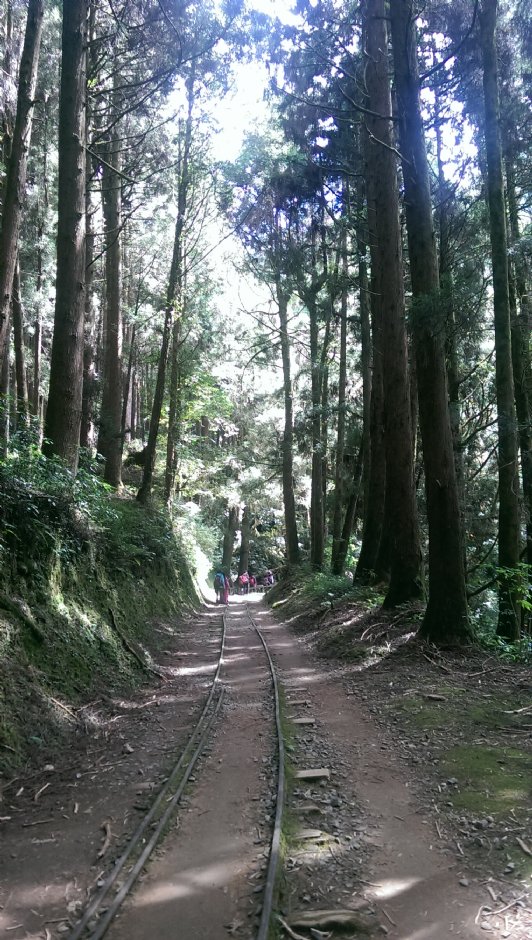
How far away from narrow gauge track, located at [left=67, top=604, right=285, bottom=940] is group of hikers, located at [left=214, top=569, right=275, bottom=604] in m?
18.7

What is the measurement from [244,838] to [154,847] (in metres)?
0.64

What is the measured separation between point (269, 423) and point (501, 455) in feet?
59.2

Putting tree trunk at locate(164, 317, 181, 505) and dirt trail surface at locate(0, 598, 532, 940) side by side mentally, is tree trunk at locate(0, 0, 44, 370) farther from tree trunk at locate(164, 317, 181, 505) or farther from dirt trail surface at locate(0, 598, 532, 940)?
tree trunk at locate(164, 317, 181, 505)

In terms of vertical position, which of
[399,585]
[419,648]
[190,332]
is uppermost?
[190,332]

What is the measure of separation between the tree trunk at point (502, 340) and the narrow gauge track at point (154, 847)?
534 cm

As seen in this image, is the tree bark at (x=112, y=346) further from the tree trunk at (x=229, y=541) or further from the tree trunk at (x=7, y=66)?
the tree trunk at (x=229, y=541)

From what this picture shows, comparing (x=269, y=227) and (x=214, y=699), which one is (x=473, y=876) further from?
(x=269, y=227)

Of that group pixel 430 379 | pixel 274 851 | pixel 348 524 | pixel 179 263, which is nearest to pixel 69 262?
pixel 430 379

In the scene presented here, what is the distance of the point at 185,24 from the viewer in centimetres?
1166

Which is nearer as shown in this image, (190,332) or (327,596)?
(327,596)

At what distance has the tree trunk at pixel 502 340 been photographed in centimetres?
1011

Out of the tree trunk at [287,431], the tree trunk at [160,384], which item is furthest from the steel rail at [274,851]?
the tree trunk at [287,431]

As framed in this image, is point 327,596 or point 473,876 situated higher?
point 327,596

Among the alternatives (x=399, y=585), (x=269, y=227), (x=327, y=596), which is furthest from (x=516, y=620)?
(x=269, y=227)
